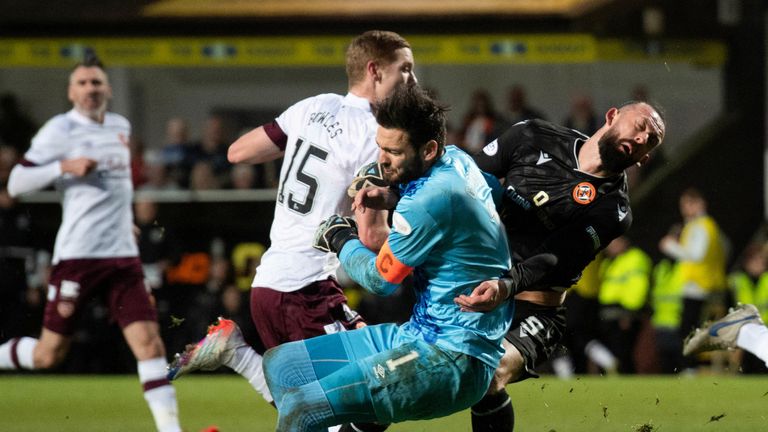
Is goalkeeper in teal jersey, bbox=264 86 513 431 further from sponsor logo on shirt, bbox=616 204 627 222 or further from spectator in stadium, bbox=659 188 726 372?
spectator in stadium, bbox=659 188 726 372

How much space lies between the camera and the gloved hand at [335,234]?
5965 millimetres

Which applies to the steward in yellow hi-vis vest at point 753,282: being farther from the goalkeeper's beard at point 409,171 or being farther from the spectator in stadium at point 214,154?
the goalkeeper's beard at point 409,171

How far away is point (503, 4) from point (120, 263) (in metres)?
11.3

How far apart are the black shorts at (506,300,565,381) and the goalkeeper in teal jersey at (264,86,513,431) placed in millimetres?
1217

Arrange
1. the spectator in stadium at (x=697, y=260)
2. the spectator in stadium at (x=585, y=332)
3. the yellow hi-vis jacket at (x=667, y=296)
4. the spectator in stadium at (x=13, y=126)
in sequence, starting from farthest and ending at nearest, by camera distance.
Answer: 1. the spectator in stadium at (x=13, y=126)
2. the yellow hi-vis jacket at (x=667, y=296)
3. the spectator in stadium at (x=585, y=332)
4. the spectator in stadium at (x=697, y=260)

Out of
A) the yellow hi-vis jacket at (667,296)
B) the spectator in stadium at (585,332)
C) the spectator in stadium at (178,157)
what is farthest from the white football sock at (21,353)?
the yellow hi-vis jacket at (667,296)

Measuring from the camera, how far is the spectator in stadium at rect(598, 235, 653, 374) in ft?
55.0

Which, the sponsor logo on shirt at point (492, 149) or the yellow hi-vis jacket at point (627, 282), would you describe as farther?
→ the yellow hi-vis jacket at point (627, 282)

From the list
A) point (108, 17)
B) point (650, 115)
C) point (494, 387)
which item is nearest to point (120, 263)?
point (494, 387)

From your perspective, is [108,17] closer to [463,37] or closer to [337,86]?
[337,86]

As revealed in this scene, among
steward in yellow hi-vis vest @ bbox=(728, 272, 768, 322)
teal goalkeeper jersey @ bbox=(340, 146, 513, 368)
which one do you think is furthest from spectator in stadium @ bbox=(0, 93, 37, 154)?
teal goalkeeper jersey @ bbox=(340, 146, 513, 368)

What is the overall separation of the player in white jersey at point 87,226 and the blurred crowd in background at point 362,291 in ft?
19.1

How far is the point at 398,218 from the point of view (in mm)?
5777

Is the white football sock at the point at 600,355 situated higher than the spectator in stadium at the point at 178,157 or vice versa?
the spectator in stadium at the point at 178,157
